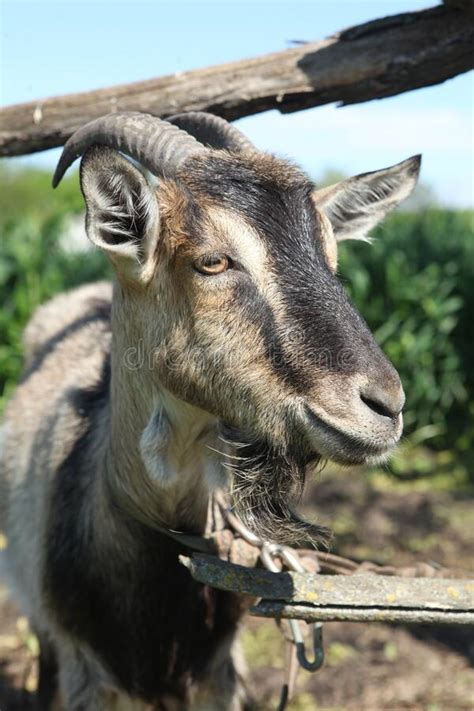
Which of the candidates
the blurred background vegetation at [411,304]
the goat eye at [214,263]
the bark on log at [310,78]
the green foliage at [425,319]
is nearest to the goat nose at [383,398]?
the goat eye at [214,263]

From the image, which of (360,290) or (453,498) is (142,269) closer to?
(453,498)

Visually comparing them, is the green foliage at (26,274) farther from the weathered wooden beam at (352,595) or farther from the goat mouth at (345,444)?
the goat mouth at (345,444)

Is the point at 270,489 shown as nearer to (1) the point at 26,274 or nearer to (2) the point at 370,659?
(2) the point at 370,659

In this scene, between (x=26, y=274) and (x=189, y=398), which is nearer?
(x=189, y=398)

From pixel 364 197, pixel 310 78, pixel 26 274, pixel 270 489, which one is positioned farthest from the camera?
pixel 26 274

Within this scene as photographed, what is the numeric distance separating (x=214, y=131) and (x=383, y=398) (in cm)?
143

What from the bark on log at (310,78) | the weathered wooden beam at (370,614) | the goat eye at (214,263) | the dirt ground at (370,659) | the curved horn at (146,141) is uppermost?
the curved horn at (146,141)

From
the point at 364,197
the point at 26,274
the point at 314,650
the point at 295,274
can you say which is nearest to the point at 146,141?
the point at 295,274

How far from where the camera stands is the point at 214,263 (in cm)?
277

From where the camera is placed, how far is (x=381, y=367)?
2527mm

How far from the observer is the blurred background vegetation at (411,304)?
9.09 m

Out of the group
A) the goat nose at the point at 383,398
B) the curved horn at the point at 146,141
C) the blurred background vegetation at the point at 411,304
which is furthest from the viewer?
the blurred background vegetation at the point at 411,304

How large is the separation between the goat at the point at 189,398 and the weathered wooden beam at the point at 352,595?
0.58 ft

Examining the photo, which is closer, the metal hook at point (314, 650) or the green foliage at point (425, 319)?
the metal hook at point (314, 650)
